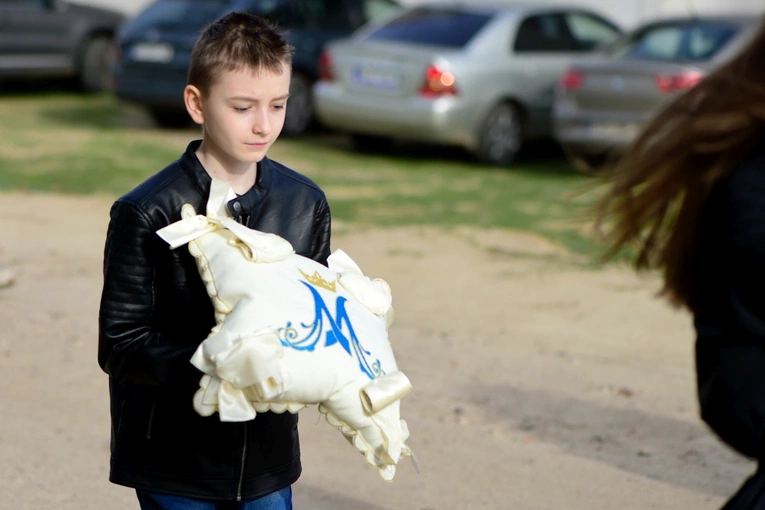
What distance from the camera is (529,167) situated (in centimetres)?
1302

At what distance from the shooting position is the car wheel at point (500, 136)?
496 inches

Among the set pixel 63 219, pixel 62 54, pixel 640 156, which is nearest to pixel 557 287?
pixel 63 219

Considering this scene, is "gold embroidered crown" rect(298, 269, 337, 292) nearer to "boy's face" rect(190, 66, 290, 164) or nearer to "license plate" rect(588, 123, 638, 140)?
"boy's face" rect(190, 66, 290, 164)

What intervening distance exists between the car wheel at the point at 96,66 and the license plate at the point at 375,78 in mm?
6503

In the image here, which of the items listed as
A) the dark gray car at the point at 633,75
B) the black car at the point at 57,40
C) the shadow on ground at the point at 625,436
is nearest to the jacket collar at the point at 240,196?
the shadow on ground at the point at 625,436

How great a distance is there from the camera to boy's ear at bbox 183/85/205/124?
2482mm

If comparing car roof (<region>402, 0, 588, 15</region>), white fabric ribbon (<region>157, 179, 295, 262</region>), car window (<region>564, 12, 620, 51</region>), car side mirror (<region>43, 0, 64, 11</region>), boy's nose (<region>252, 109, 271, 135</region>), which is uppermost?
boy's nose (<region>252, 109, 271, 135</region>)

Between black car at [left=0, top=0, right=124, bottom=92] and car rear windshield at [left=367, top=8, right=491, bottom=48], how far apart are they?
610 centimetres

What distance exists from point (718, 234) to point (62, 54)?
1658 centimetres

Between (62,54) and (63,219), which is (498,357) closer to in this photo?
(63,219)

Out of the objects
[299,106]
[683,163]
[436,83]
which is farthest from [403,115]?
[683,163]

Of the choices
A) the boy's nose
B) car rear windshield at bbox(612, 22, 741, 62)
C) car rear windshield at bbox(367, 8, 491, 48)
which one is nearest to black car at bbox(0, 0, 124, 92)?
car rear windshield at bbox(367, 8, 491, 48)

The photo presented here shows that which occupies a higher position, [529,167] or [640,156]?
[640,156]

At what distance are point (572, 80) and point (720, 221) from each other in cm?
1030
